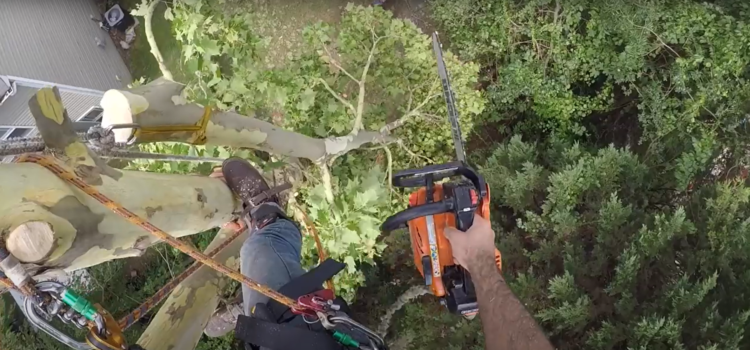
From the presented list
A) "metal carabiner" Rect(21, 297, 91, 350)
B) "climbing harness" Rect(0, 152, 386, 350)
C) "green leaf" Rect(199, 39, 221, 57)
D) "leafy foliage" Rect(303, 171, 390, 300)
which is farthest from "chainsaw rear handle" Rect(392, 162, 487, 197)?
"green leaf" Rect(199, 39, 221, 57)

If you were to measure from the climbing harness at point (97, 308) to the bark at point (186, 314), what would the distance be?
12.3 inches

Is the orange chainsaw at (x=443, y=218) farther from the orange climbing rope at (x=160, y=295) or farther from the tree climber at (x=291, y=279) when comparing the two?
the orange climbing rope at (x=160, y=295)

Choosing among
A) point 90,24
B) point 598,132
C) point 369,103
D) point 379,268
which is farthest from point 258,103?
point 90,24

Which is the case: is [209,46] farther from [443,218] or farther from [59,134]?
[443,218]

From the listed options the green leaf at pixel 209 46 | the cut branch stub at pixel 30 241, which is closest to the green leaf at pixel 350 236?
the green leaf at pixel 209 46

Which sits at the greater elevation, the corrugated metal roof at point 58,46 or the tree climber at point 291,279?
the tree climber at point 291,279

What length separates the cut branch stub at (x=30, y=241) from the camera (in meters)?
1.22

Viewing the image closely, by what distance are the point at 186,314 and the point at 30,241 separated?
36.6 inches

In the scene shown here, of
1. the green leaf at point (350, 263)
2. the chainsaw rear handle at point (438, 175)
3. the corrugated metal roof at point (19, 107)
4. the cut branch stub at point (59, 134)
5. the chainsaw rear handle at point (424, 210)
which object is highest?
the cut branch stub at point (59, 134)

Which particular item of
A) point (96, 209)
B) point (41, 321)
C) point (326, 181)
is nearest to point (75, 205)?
point (96, 209)

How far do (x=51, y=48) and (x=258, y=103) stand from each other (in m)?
3.34

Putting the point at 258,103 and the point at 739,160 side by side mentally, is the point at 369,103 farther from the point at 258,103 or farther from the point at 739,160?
the point at 739,160

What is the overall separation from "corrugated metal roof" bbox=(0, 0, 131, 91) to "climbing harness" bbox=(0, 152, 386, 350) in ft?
14.0

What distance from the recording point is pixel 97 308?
4.45 feet
